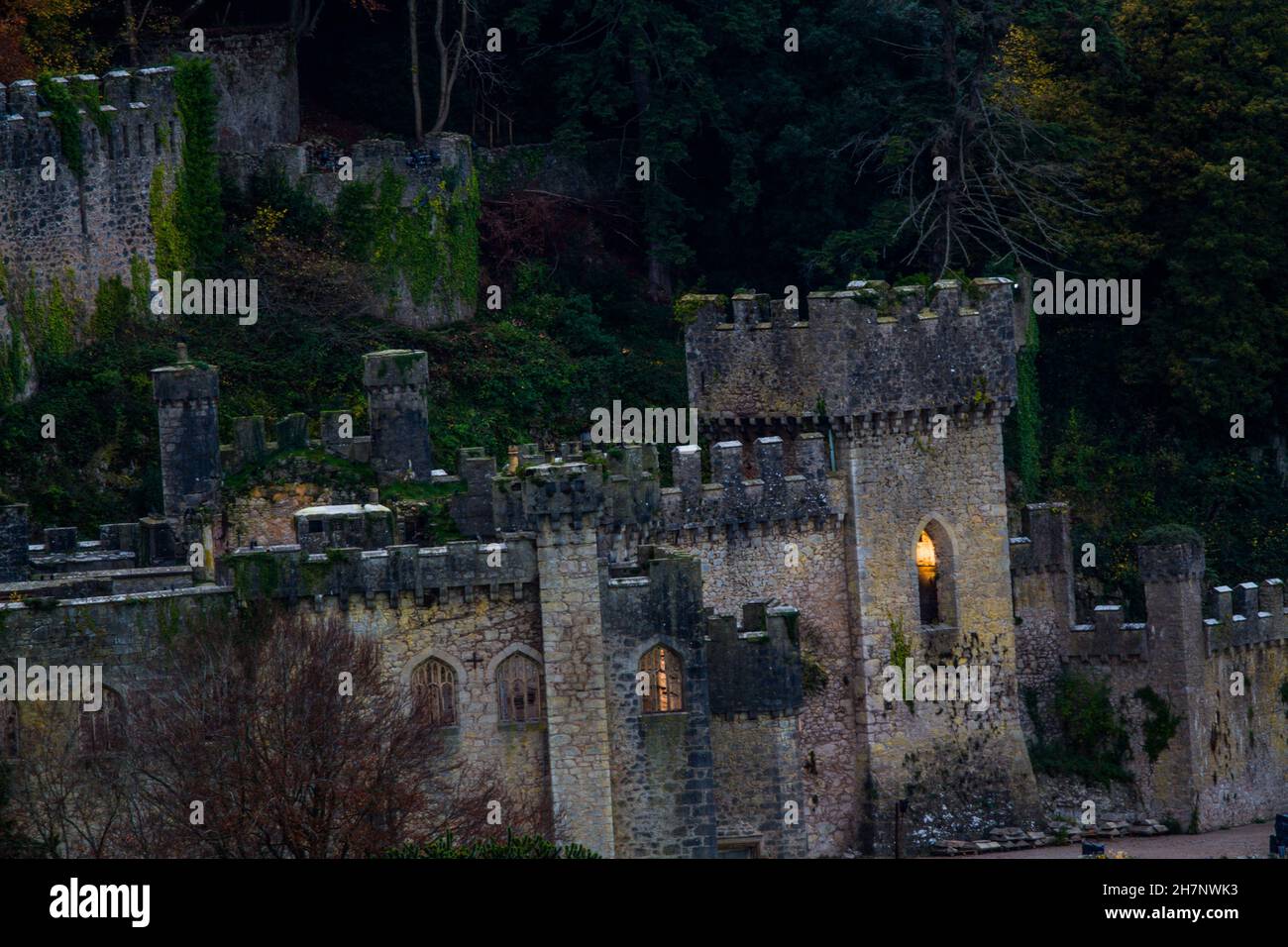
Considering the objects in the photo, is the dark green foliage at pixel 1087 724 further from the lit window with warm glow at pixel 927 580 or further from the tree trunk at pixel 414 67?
the tree trunk at pixel 414 67

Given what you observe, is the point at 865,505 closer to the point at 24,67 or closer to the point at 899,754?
the point at 899,754

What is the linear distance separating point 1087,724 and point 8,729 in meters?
22.3

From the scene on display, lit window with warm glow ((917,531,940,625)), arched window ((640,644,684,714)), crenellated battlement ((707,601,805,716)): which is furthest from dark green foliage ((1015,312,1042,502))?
arched window ((640,644,684,714))

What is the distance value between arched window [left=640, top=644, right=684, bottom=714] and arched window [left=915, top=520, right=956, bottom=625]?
9.01 metres

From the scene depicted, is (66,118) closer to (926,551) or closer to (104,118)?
(104,118)

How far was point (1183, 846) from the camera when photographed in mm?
53438

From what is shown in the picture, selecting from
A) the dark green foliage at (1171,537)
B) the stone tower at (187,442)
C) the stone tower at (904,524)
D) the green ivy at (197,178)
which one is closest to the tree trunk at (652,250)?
the green ivy at (197,178)

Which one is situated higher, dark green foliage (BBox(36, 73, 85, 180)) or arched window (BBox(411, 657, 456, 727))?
dark green foliage (BBox(36, 73, 85, 180))

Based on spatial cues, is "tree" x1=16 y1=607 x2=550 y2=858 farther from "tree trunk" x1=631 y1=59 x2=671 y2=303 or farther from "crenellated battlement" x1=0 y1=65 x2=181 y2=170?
"tree trunk" x1=631 y1=59 x2=671 y2=303

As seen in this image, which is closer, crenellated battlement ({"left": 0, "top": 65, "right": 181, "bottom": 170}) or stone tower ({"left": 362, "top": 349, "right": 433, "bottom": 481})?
stone tower ({"left": 362, "top": 349, "right": 433, "bottom": 481})

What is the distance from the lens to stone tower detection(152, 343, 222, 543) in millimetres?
50094

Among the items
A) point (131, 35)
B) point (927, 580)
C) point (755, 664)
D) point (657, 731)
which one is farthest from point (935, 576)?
point (131, 35)
